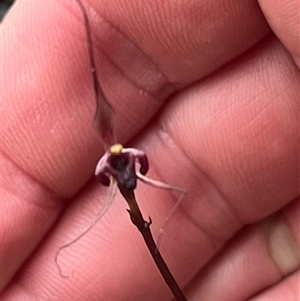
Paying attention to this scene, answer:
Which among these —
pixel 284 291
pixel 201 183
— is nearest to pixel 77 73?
pixel 201 183

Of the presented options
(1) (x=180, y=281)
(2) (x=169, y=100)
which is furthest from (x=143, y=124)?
(1) (x=180, y=281)

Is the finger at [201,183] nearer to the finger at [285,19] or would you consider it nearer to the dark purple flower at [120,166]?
the finger at [285,19]

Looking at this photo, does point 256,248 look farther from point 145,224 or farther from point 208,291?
point 145,224

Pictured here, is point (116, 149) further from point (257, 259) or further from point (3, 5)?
point (3, 5)

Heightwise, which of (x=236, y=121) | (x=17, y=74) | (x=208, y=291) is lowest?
(x=208, y=291)

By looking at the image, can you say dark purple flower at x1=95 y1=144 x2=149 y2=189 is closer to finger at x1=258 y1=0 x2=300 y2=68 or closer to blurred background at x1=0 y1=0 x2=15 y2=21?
finger at x1=258 y1=0 x2=300 y2=68

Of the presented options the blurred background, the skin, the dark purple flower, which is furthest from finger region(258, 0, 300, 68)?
the blurred background

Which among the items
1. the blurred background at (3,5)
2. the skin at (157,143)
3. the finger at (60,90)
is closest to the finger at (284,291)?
the skin at (157,143)
